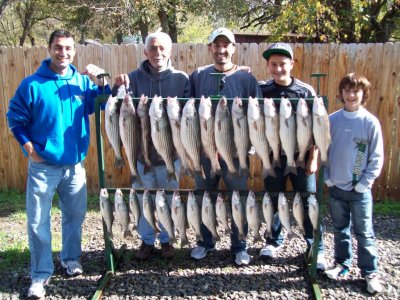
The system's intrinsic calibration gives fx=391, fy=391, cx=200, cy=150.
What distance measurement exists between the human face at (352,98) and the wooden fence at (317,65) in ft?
6.77

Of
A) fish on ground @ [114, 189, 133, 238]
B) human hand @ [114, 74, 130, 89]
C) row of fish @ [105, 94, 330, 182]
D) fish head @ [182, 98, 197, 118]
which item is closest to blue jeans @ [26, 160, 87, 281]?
fish on ground @ [114, 189, 133, 238]

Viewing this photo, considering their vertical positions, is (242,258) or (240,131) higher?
(240,131)

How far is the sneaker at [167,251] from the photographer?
4.31m

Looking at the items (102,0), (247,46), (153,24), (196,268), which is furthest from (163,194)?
(153,24)

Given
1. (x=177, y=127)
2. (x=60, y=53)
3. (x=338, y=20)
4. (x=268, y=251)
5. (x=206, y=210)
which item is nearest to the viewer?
(x=177, y=127)

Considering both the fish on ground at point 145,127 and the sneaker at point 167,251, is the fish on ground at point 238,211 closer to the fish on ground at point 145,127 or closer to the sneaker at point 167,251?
the fish on ground at point 145,127

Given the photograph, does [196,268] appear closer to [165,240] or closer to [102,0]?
[165,240]

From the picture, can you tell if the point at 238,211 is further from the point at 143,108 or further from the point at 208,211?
the point at 143,108

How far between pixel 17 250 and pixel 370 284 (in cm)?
381

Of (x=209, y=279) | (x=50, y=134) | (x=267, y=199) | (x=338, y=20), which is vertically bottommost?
(x=209, y=279)

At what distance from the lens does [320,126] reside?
3232mm

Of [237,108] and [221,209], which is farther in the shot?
[221,209]

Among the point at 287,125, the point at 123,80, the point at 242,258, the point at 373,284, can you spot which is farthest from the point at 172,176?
the point at 373,284

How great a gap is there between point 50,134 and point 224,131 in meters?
1.57
